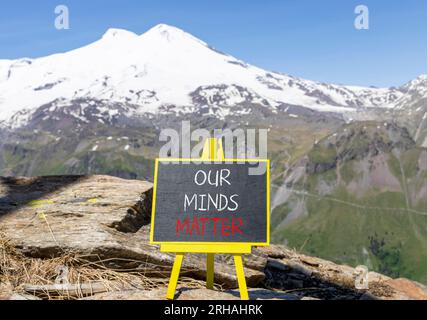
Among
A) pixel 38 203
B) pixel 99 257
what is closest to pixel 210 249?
pixel 99 257

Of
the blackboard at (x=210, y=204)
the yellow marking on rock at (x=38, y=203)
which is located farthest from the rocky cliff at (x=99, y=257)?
the blackboard at (x=210, y=204)

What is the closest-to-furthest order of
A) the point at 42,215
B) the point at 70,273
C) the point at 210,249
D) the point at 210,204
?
the point at 210,249, the point at 210,204, the point at 70,273, the point at 42,215

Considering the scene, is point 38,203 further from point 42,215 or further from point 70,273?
point 70,273

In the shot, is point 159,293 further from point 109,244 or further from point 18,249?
point 18,249

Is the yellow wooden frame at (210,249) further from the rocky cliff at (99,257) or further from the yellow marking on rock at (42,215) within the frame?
the yellow marking on rock at (42,215)
